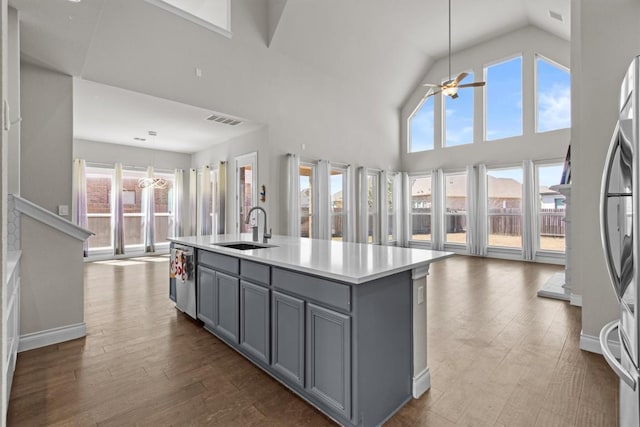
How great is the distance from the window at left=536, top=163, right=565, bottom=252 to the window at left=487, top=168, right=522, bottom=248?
0.42 meters

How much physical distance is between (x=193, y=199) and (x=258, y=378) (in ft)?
23.7

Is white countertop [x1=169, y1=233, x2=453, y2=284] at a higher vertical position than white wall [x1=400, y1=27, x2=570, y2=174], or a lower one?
lower

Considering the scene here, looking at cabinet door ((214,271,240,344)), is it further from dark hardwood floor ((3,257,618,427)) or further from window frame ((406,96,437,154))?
window frame ((406,96,437,154))

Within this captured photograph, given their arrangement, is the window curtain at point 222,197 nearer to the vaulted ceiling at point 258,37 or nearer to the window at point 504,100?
the vaulted ceiling at point 258,37

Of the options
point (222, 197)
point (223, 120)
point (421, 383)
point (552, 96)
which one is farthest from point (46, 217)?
point (552, 96)

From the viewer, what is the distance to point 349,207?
26.1 feet

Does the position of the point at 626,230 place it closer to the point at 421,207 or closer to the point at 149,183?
the point at 421,207

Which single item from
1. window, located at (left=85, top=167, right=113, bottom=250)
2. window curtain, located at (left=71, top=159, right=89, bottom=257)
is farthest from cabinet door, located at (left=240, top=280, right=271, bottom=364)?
window, located at (left=85, top=167, right=113, bottom=250)

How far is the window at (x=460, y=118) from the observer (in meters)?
8.39

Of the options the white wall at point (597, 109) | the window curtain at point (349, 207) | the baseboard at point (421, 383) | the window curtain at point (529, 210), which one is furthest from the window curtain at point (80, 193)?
the window curtain at point (529, 210)

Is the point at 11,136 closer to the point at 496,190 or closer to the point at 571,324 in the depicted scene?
the point at 571,324

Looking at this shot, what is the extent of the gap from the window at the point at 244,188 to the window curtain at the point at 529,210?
20.1 feet

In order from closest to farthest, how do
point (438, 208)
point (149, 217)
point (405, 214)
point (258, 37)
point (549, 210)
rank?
point (258, 37) < point (549, 210) < point (149, 217) < point (438, 208) < point (405, 214)

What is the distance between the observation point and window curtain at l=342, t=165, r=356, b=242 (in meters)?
7.89
